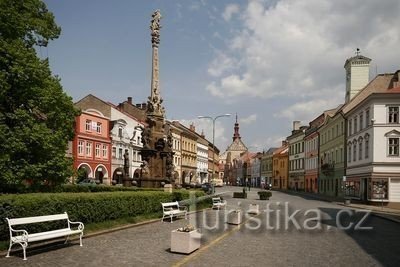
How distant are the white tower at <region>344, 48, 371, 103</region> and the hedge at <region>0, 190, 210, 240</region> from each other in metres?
39.4

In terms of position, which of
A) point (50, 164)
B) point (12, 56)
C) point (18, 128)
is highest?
point (12, 56)

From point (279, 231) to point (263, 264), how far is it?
6677 mm

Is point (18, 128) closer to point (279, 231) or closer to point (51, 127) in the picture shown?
point (51, 127)

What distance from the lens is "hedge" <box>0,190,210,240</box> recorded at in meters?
11.4

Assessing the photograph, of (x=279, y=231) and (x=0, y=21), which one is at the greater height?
(x=0, y=21)

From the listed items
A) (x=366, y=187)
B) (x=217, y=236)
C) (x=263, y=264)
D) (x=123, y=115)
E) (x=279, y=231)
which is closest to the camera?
(x=263, y=264)

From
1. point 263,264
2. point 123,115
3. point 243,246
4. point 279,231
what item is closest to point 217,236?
point 243,246

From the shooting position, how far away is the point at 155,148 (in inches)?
1067

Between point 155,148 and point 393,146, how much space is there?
23299 millimetres

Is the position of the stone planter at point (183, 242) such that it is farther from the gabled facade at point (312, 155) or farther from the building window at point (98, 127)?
the gabled facade at point (312, 155)

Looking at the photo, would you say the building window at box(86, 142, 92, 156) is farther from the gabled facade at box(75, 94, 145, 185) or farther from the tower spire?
the tower spire

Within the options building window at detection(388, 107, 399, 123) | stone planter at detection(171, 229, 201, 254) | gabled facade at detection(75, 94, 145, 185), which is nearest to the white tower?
building window at detection(388, 107, 399, 123)

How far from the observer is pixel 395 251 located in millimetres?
12852

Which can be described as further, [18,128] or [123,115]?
[123,115]
